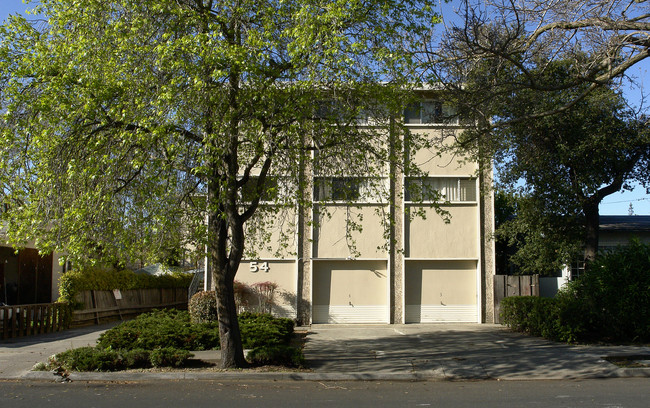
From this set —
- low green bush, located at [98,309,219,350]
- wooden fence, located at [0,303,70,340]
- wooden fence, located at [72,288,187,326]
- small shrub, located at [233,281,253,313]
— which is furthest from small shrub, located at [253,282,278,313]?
wooden fence, located at [0,303,70,340]

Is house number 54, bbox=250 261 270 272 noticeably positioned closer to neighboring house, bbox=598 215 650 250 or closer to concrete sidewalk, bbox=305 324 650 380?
concrete sidewalk, bbox=305 324 650 380

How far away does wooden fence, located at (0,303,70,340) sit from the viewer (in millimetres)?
16062

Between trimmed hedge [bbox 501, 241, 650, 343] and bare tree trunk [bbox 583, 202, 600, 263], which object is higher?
bare tree trunk [bbox 583, 202, 600, 263]

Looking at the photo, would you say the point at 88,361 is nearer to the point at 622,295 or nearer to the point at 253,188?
the point at 253,188

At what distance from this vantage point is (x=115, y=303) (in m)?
23.1

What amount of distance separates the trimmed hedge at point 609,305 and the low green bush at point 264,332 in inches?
263

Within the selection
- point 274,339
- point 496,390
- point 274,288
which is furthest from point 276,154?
point 274,288

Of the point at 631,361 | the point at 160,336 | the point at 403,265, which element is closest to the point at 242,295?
the point at 403,265

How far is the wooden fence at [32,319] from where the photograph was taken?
16062mm

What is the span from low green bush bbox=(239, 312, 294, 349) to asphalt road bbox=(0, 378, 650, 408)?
2856 mm

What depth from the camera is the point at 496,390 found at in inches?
383

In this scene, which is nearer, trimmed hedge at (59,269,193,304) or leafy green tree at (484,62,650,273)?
leafy green tree at (484,62,650,273)

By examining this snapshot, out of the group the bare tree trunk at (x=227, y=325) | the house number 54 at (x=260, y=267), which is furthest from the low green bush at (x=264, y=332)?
the house number 54 at (x=260, y=267)

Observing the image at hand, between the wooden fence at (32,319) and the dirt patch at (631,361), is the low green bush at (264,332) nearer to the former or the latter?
the wooden fence at (32,319)
